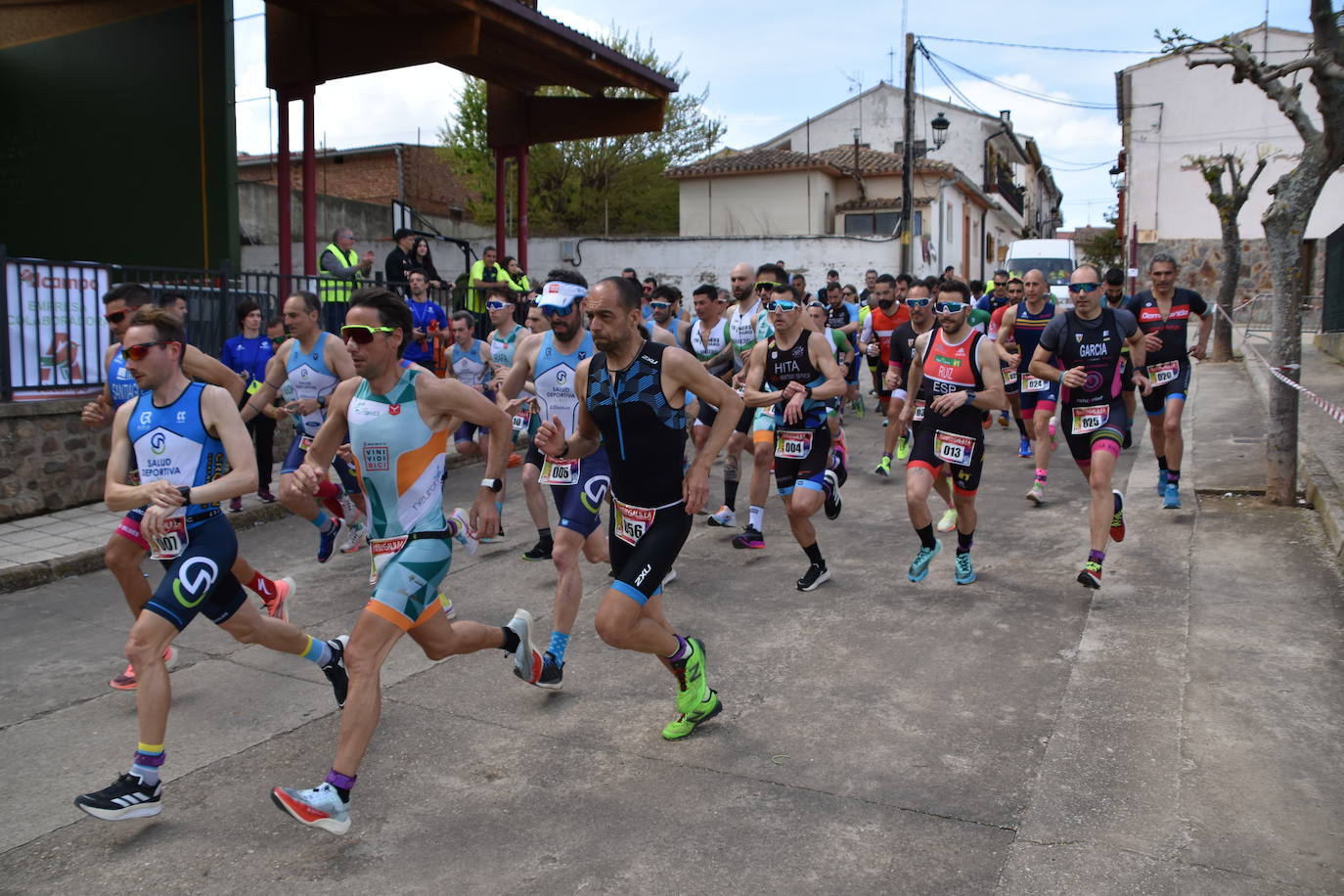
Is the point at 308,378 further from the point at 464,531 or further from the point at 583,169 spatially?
the point at 583,169

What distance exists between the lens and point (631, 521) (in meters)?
4.66

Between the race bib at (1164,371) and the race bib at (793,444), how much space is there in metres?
3.82

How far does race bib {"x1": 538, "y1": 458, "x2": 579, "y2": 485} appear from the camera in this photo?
628cm

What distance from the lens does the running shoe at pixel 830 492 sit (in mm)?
7382

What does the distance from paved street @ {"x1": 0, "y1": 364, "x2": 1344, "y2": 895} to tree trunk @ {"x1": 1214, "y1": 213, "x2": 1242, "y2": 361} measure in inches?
525

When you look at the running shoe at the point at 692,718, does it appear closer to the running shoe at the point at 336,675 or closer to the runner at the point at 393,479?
the runner at the point at 393,479

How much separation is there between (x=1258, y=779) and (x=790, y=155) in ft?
109

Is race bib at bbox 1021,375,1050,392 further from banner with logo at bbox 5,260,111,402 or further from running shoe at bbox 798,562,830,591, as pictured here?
banner with logo at bbox 5,260,111,402

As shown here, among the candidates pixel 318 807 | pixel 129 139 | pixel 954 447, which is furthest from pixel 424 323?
pixel 318 807

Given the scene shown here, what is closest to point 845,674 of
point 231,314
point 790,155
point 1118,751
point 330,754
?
point 1118,751

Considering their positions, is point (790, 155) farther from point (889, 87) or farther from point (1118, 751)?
point (1118, 751)

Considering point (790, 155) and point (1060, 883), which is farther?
point (790, 155)

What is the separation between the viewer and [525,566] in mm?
7785

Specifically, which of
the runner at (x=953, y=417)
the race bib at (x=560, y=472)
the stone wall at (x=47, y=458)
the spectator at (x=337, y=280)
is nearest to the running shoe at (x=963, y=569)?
the runner at (x=953, y=417)
